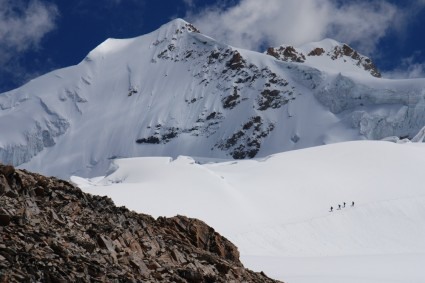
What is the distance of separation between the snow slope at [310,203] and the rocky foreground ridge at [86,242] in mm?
11506

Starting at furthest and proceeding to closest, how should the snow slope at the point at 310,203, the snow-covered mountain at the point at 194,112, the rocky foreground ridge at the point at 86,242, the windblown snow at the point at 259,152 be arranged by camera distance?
the snow-covered mountain at the point at 194,112 → the windblown snow at the point at 259,152 → the snow slope at the point at 310,203 → the rocky foreground ridge at the point at 86,242

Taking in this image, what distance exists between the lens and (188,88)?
187000 millimetres

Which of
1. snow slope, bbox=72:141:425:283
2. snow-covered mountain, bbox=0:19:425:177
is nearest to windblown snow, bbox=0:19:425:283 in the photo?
snow slope, bbox=72:141:425:283

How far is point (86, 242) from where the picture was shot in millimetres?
15133

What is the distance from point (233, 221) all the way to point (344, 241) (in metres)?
9.29

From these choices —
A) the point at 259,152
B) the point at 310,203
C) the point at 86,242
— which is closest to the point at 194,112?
the point at 259,152

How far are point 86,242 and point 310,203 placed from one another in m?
48.9

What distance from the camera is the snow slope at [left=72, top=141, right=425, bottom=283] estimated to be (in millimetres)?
35797

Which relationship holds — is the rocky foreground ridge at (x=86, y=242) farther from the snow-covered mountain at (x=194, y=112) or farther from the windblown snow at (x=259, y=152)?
the snow-covered mountain at (x=194, y=112)

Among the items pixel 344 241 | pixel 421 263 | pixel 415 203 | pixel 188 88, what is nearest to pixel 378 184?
pixel 415 203

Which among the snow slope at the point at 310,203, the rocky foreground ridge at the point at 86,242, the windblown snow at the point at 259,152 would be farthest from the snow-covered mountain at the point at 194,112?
the rocky foreground ridge at the point at 86,242

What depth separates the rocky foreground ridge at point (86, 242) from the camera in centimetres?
1320

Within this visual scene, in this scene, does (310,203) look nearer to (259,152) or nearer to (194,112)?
(259,152)

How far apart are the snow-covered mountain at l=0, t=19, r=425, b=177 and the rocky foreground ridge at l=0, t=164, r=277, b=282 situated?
423 feet
